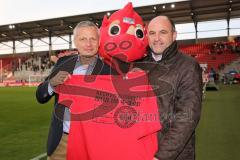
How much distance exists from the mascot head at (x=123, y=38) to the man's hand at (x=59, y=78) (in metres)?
0.36

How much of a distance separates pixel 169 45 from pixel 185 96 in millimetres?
373

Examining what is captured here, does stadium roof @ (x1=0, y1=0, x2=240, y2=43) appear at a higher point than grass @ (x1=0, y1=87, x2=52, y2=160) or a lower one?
higher

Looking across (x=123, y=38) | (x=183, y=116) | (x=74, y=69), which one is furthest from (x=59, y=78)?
(x=183, y=116)

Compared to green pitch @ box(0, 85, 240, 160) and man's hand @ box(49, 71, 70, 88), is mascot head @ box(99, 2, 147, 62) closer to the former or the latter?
man's hand @ box(49, 71, 70, 88)

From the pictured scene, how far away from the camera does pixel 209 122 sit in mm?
8398

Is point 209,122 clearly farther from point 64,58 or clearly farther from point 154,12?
point 154,12

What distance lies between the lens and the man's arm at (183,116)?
6.72 ft

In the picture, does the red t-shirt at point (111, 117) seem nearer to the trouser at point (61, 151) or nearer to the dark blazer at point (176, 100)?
the dark blazer at point (176, 100)

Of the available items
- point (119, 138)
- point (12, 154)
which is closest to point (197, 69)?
point (119, 138)

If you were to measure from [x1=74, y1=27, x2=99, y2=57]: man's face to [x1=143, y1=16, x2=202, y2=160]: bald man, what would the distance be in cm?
42

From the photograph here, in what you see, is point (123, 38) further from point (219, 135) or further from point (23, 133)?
point (23, 133)

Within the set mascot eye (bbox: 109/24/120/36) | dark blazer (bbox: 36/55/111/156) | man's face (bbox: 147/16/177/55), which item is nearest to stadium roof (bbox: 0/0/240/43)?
mascot eye (bbox: 109/24/120/36)

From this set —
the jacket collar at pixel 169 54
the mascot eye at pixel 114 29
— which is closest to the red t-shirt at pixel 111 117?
the jacket collar at pixel 169 54

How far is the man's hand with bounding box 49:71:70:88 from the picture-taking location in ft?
7.67
